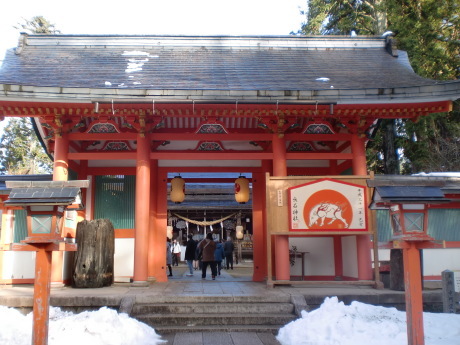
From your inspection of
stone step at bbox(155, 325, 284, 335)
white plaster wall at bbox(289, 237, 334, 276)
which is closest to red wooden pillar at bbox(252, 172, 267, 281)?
white plaster wall at bbox(289, 237, 334, 276)

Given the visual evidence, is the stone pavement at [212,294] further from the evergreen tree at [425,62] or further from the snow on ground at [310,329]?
the evergreen tree at [425,62]

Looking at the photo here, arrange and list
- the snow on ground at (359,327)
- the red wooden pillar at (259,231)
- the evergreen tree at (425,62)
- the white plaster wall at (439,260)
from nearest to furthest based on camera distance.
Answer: the snow on ground at (359,327)
the white plaster wall at (439,260)
the red wooden pillar at (259,231)
the evergreen tree at (425,62)

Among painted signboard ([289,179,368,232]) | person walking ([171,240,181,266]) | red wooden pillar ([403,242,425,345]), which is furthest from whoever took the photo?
person walking ([171,240,181,266])

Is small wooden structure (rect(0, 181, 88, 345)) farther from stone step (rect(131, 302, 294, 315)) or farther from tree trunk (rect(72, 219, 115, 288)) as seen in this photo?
tree trunk (rect(72, 219, 115, 288))

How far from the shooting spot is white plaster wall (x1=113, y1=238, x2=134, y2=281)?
38.4 feet

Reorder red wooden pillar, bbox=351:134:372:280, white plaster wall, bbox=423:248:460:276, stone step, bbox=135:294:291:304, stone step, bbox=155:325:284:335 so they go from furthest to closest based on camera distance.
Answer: white plaster wall, bbox=423:248:460:276 < red wooden pillar, bbox=351:134:372:280 < stone step, bbox=135:294:291:304 < stone step, bbox=155:325:284:335

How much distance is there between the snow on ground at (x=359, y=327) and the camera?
6.39 meters

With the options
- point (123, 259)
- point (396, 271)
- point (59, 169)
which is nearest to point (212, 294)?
point (123, 259)

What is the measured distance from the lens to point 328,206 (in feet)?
32.0

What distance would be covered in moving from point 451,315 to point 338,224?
2.93 meters

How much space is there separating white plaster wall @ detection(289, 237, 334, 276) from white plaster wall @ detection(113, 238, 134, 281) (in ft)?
14.5

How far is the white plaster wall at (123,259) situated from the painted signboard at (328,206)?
4.72 metres

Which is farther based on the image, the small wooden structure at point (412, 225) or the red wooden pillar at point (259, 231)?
the red wooden pillar at point (259, 231)

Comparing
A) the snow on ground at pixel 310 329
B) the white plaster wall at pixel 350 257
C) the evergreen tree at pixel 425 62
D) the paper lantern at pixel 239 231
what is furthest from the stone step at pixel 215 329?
the paper lantern at pixel 239 231
